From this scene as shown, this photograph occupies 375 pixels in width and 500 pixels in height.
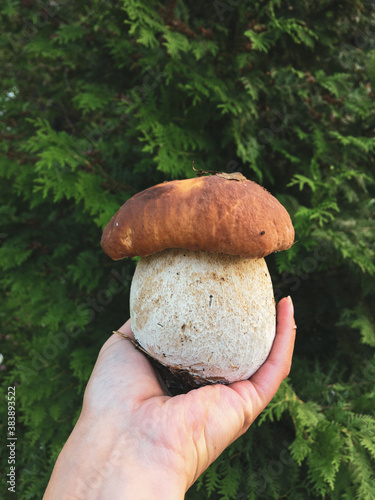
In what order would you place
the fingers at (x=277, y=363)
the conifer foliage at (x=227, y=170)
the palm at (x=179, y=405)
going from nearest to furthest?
1. the palm at (x=179, y=405)
2. the fingers at (x=277, y=363)
3. the conifer foliage at (x=227, y=170)

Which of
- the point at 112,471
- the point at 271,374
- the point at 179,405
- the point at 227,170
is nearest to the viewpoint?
the point at 112,471

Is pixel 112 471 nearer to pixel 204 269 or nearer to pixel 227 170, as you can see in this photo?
pixel 204 269

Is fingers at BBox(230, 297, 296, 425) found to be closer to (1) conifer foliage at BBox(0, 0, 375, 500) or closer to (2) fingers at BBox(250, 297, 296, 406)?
(2) fingers at BBox(250, 297, 296, 406)

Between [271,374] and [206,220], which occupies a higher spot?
[206,220]

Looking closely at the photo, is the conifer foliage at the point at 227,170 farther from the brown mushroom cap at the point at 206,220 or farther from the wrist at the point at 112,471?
the wrist at the point at 112,471

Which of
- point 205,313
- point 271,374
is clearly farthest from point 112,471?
point 271,374

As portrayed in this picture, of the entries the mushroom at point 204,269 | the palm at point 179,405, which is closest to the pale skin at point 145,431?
the palm at point 179,405

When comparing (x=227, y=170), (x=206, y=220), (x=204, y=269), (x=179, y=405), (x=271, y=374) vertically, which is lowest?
(x=271, y=374)
